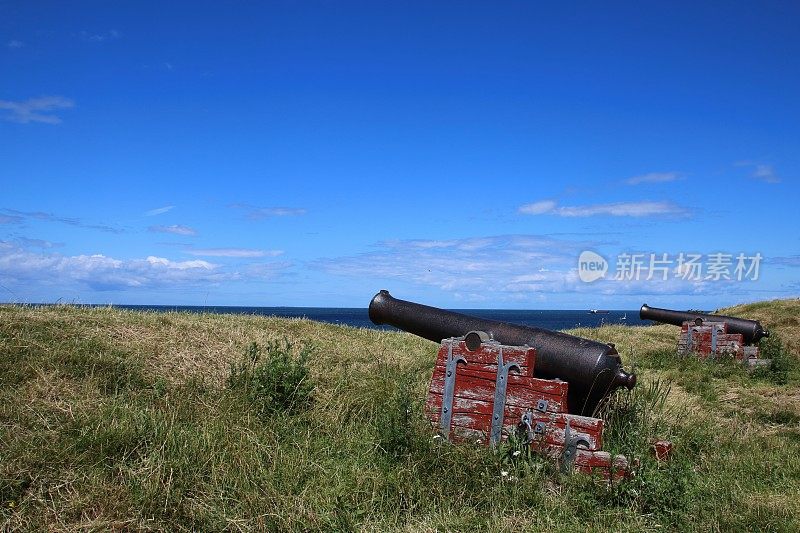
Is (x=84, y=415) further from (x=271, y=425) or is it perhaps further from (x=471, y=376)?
(x=471, y=376)

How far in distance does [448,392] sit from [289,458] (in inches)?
66.4

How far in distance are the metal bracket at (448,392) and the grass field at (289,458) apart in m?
0.27

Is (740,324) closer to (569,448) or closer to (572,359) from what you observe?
(572,359)

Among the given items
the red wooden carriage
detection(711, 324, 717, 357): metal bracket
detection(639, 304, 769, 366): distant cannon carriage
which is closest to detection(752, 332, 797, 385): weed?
detection(639, 304, 769, 366): distant cannon carriage

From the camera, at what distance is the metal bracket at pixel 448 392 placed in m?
5.95

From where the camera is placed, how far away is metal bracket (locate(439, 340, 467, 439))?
19.5ft

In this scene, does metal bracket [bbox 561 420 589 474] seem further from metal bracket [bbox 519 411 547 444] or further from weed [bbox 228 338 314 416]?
weed [bbox 228 338 314 416]

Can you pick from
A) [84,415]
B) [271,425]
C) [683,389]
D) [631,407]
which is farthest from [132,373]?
[683,389]

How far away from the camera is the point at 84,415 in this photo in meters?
5.50

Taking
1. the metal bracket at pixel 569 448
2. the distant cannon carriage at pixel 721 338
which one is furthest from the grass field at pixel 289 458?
the distant cannon carriage at pixel 721 338

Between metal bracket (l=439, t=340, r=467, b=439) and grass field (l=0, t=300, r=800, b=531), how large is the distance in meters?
0.27

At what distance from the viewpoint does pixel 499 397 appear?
5.79 meters

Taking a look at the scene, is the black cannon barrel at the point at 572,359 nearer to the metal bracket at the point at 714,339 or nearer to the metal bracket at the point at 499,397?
the metal bracket at the point at 499,397

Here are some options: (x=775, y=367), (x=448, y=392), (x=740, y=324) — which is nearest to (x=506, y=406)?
(x=448, y=392)
